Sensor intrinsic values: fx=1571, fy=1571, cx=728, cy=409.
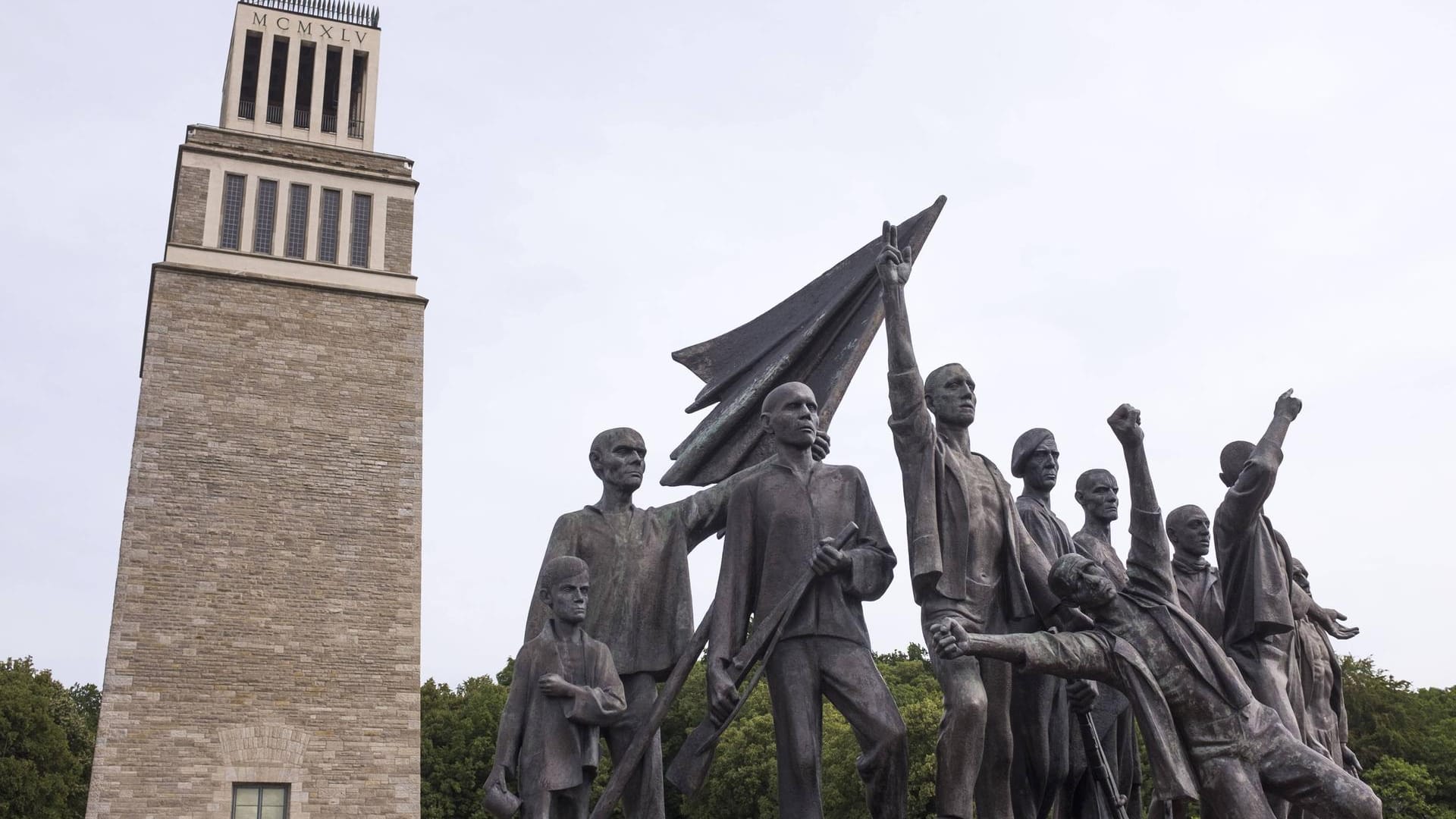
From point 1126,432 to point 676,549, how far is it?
A: 255 cm

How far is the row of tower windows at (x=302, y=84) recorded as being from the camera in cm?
3841

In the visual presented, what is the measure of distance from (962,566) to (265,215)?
31027mm

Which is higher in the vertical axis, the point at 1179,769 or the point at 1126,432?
the point at 1126,432

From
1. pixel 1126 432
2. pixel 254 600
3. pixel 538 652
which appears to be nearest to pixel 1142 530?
pixel 1126 432

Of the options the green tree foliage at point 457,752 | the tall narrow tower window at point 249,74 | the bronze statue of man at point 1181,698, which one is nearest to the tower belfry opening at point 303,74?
the tall narrow tower window at point 249,74

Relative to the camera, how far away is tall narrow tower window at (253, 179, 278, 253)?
1405 inches

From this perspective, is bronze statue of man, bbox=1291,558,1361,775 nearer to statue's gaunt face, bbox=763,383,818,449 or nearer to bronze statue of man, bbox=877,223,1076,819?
bronze statue of man, bbox=877,223,1076,819

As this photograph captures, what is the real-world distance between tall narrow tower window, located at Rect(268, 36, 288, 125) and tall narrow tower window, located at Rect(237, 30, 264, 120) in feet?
1.20

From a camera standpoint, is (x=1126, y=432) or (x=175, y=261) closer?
(x=1126, y=432)

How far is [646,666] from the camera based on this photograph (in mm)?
8484

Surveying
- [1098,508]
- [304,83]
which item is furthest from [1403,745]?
[304,83]

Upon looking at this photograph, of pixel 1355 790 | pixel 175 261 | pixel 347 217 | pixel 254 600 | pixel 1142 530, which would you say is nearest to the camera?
pixel 1355 790

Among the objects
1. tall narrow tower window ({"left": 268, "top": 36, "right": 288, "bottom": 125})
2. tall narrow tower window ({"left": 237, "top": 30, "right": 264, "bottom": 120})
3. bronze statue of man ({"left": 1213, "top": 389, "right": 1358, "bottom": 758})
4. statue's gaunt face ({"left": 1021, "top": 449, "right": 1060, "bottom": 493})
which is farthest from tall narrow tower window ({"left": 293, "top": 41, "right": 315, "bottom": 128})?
bronze statue of man ({"left": 1213, "top": 389, "right": 1358, "bottom": 758})

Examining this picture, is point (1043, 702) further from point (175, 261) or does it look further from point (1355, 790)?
point (175, 261)
